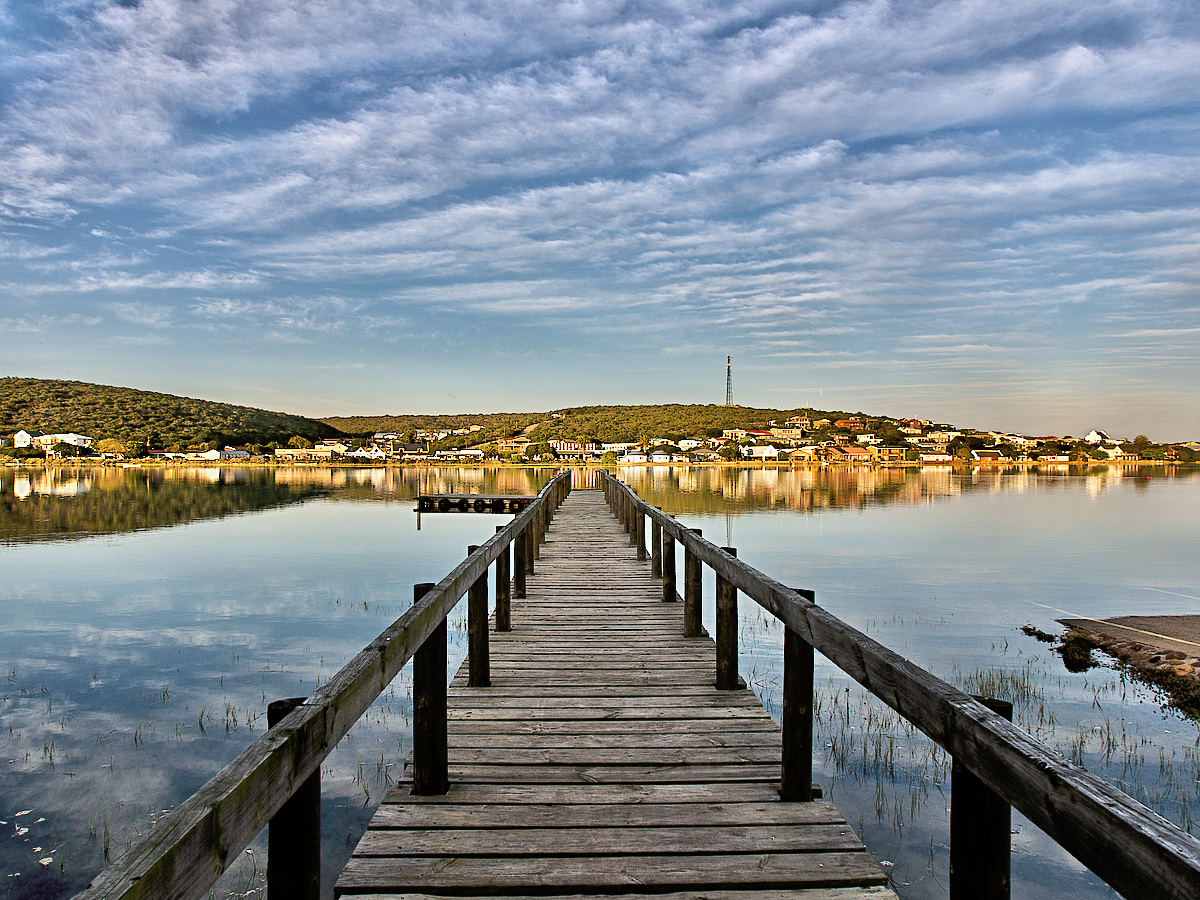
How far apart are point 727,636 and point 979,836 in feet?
9.92

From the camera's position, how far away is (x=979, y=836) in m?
2.09

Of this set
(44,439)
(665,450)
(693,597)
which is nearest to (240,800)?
(693,597)

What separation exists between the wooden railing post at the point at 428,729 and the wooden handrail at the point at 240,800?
644 millimetres

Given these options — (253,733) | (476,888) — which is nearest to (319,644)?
(253,733)

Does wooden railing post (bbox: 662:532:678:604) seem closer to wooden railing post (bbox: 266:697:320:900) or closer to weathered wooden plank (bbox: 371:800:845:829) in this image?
weathered wooden plank (bbox: 371:800:845:829)

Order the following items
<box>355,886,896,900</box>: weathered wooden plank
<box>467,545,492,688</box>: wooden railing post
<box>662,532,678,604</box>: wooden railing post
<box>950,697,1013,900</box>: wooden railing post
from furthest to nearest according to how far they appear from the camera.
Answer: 1. <box>662,532,678,604</box>: wooden railing post
2. <box>467,545,492,688</box>: wooden railing post
3. <box>355,886,896,900</box>: weathered wooden plank
4. <box>950,697,1013,900</box>: wooden railing post

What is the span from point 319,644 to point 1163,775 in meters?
10.8

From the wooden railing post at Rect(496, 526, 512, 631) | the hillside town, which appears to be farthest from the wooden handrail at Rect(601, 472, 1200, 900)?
the hillside town

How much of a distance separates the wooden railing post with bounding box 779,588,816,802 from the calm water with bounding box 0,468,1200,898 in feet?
6.75

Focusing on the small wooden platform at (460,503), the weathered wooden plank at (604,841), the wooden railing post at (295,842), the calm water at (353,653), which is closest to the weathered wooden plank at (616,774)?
the weathered wooden plank at (604,841)

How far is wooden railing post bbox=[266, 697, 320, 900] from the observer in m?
2.14

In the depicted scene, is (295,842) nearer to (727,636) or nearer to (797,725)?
(797,725)

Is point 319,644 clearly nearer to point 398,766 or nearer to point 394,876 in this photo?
point 398,766

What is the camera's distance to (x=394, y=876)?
9.21ft
